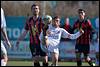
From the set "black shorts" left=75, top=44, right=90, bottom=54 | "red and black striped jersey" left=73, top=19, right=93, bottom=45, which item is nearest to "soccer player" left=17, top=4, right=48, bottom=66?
"red and black striped jersey" left=73, top=19, right=93, bottom=45

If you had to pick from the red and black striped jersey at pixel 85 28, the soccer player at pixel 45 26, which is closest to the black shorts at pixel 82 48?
the red and black striped jersey at pixel 85 28

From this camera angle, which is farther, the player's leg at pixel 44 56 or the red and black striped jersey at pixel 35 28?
the red and black striped jersey at pixel 35 28

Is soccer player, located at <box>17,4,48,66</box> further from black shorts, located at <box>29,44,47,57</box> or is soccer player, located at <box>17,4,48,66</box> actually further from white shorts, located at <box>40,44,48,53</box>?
white shorts, located at <box>40,44,48,53</box>

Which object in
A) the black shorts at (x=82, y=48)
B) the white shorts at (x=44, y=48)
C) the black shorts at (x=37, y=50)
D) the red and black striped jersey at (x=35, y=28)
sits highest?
the red and black striped jersey at (x=35, y=28)

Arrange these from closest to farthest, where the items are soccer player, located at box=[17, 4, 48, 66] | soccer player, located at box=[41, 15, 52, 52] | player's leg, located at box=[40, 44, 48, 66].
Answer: soccer player, located at box=[41, 15, 52, 52] → player's leg, located at box=[40, 44, 48, 66] → soccer player, located at box=[17, 4, 48, 66]

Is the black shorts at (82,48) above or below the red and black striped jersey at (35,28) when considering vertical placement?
below

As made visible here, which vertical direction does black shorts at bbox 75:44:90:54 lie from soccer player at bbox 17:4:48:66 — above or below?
below

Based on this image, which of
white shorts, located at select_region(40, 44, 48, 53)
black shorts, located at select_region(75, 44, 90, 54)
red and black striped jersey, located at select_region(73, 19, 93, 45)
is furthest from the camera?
black shorts, located at select_region(75, 44, 90, 54)

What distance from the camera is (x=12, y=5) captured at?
153ft

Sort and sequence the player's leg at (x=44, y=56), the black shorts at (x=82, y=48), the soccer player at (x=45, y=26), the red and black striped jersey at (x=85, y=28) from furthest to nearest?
the black shorts at (x=82, y=48), the red and black striped jersey at (x=85, y=28), the player's leg at (x=44, y=56), the soccer player at (x=45, y=26)

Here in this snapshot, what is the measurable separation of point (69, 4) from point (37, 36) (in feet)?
141

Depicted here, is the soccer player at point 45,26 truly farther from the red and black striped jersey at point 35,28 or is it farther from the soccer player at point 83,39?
the soccer player at point 83,39

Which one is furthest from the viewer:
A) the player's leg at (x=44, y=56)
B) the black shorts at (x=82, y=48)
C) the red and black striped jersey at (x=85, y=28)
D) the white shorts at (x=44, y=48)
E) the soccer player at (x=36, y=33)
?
the black shorts at (x=82, y=48)

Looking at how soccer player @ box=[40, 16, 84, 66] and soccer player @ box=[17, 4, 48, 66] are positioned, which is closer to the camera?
soccer player @ box=[40, 16, 84, 66]
